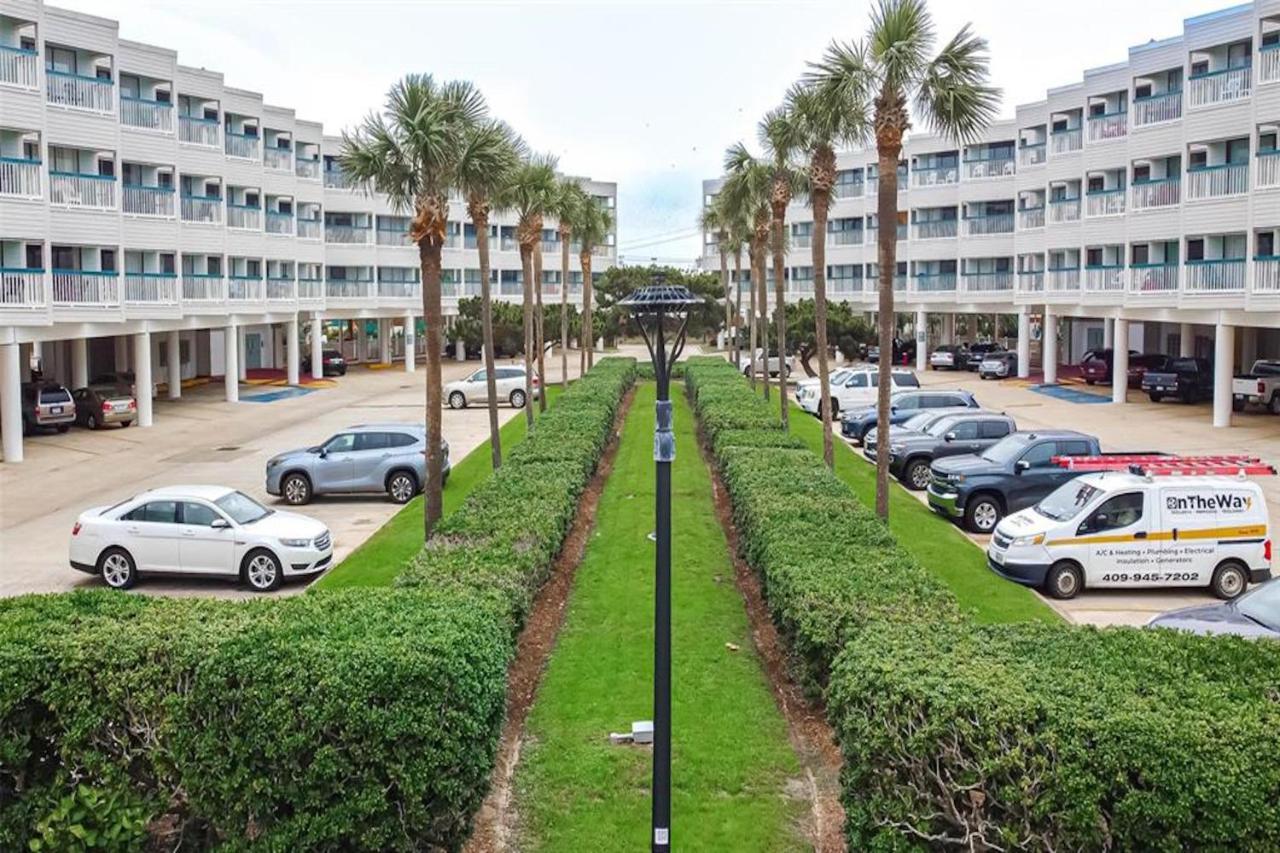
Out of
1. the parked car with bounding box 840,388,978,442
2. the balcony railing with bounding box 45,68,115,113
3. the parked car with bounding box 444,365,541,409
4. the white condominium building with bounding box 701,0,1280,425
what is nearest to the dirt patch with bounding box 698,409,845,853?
the white condominium building with bounding box 701,0,1280,425

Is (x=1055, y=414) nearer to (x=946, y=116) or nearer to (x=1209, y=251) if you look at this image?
(x=1209, y=251)

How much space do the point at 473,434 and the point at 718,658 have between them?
2535cm

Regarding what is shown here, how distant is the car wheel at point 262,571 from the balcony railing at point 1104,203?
1372 inches

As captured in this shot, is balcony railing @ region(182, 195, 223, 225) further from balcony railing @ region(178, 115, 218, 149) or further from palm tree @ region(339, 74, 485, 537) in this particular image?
palm tree @ region(339, 74, 485, 537)

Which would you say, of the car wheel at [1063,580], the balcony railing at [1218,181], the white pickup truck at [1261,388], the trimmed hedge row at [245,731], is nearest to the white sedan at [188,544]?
the trimmed hedge row at [245,731]

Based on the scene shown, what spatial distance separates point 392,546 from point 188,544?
3.48m

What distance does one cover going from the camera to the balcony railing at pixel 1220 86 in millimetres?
35409

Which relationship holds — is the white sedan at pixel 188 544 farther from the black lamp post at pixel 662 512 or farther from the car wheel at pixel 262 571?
the black lamp post at pixel 662 512

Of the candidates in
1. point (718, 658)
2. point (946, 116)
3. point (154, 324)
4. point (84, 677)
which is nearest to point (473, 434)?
point (154, 324)

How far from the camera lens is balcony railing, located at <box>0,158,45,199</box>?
31.5 m

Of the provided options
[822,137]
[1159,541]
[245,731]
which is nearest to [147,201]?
[822,137]

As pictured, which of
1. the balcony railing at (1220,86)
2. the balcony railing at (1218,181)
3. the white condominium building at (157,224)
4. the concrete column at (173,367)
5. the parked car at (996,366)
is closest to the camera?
the white condominium building at (157,224)

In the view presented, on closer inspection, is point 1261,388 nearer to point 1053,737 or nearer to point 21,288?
point 21,288

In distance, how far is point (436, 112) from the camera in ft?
62.4
